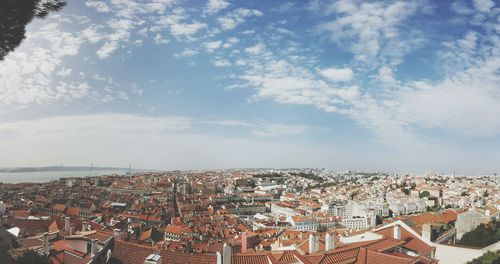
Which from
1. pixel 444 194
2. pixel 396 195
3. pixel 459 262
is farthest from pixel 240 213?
pixel 459 262

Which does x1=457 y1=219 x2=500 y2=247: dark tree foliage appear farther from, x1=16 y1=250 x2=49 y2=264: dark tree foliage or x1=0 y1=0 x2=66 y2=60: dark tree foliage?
x1=0 y1=0 x2=66 y2=60: dark tree foliage

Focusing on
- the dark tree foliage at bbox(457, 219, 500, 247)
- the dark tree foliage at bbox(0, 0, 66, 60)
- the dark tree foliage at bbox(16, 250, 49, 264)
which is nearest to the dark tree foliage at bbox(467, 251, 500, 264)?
the dark tree foliage at bbox(457, 219, 500, 247)

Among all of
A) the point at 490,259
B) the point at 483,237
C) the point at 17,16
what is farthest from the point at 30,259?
the point at 483,237

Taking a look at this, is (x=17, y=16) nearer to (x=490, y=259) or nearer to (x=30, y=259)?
(x=30, y=259)

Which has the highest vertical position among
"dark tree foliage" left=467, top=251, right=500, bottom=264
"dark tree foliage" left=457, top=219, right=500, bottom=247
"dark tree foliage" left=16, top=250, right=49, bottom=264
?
"dark tree foliage" left=16, top=250, right=49, bottom=264

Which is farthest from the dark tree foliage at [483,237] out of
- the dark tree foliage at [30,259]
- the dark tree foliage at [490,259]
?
the dark tree foliage at [30,259]

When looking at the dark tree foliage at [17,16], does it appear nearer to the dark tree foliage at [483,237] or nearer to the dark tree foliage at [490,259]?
the dark tree foliage at [490,259]

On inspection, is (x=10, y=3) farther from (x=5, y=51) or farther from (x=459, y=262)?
(x=459, y=262)
